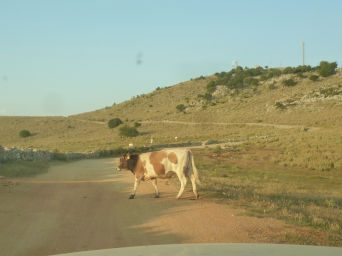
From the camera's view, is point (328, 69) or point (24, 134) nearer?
point (24, 134)

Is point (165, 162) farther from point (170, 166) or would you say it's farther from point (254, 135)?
point (254, 135)

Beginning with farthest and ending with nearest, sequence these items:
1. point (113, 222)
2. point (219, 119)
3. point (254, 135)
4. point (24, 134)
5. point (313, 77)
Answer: point (313, 77) < point (219, 119) < point (24, 134) < point (254, 135) < point (113, 222)

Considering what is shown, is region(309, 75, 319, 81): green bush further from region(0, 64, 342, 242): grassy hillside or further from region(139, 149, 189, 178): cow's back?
region(139, 149, 189, 178): cow's back

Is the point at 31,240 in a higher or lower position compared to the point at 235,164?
higher

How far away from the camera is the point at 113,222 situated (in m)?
8.43

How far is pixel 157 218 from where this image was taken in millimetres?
8656

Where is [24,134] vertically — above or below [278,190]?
above

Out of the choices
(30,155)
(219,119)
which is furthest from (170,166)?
(219,119)

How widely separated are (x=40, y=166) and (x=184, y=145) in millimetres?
22666

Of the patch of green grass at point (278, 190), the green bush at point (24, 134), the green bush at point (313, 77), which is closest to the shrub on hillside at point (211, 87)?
the green bush at point (313, 77)

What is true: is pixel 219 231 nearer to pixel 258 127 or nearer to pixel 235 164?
pixel 235 164

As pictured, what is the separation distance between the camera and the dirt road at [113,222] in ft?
22.6

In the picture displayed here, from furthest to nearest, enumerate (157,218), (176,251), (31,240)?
(157,218), (31,240), (176,251)

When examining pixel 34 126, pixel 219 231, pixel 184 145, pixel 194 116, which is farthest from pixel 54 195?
pixel 34 126
